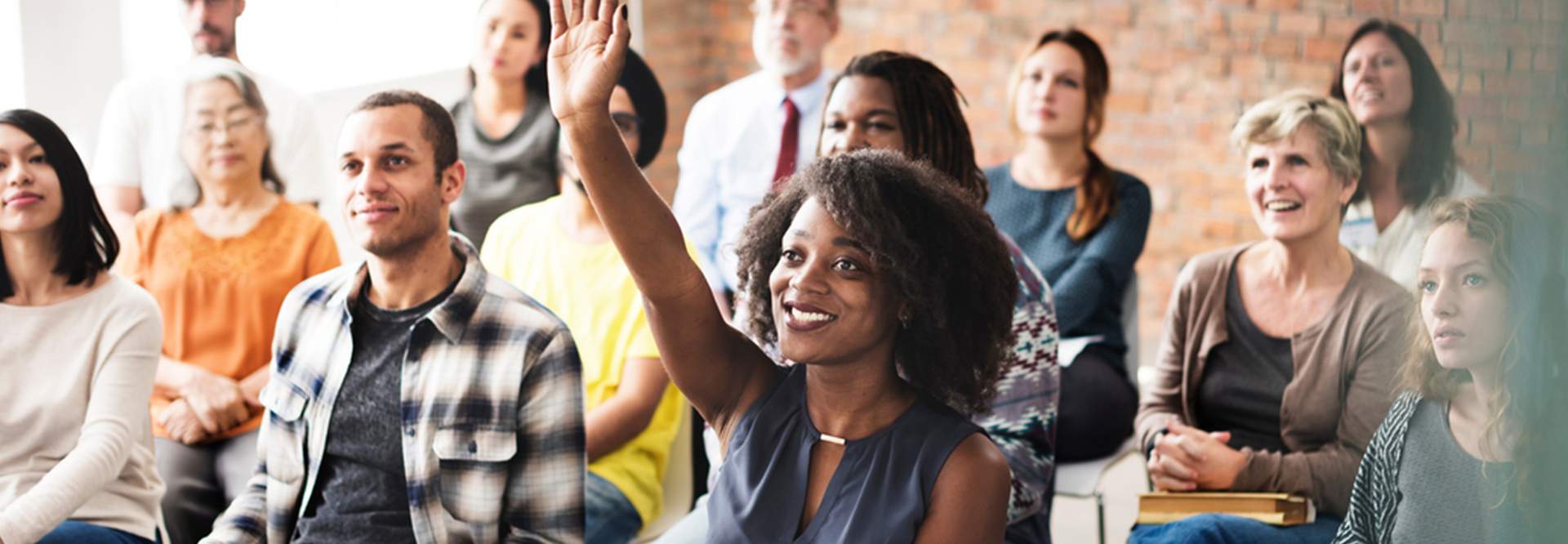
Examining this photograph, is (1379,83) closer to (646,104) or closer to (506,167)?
(646,104)

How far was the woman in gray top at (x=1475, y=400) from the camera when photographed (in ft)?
4.53

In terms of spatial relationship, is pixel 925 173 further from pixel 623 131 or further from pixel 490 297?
pixel 623 131

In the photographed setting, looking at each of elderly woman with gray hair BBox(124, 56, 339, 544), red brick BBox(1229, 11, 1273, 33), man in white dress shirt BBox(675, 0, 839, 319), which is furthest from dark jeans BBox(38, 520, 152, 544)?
red brick BBox(1229, 11, 1273, 33)

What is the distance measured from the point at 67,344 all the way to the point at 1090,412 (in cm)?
195

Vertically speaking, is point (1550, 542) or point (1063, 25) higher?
point (1063, 25)

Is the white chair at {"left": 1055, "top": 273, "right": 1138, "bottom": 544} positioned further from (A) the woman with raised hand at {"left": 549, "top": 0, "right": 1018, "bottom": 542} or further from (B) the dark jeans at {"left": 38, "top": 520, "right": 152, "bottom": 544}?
(B) the dark jeans at {"left": 38, "top": 520, "right": 152, "bottom": 544}

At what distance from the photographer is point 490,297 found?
208 centimetres

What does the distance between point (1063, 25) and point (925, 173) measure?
3746 millimetres

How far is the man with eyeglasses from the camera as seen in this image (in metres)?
2.86

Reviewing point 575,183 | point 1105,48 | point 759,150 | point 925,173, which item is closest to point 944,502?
point 925,173

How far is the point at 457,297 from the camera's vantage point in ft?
6.70

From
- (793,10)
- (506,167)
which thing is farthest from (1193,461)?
(506,167)

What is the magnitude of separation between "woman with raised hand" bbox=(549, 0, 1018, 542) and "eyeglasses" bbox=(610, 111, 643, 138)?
3.94 ft

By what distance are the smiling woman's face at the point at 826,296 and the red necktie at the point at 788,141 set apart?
1.80 m
